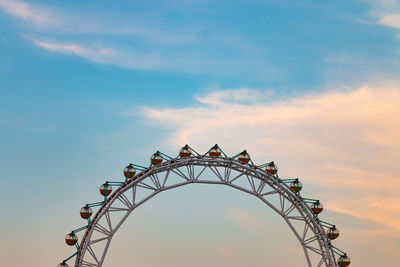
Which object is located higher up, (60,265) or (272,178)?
(272,178)

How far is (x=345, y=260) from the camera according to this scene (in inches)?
1257

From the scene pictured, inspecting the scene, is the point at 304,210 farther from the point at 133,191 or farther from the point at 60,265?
the point at 60,265

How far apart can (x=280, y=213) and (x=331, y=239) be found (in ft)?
12.3

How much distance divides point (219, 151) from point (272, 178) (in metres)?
3.93

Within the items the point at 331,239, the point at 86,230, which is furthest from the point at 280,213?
the point at 86,230

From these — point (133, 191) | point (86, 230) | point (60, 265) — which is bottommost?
point (60, 265)

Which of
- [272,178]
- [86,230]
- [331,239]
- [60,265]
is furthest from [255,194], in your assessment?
[60,265]

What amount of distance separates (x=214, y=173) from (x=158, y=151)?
3.96 metres

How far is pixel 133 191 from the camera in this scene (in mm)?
31625

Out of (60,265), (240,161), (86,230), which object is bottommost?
(60,265)

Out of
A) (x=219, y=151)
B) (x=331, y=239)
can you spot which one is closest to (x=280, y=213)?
(x=331, y=239)

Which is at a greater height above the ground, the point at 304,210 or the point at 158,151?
the point at 158,151

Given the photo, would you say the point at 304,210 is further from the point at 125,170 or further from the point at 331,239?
the point at 125,170

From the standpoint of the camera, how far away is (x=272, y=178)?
32188 millimetres
